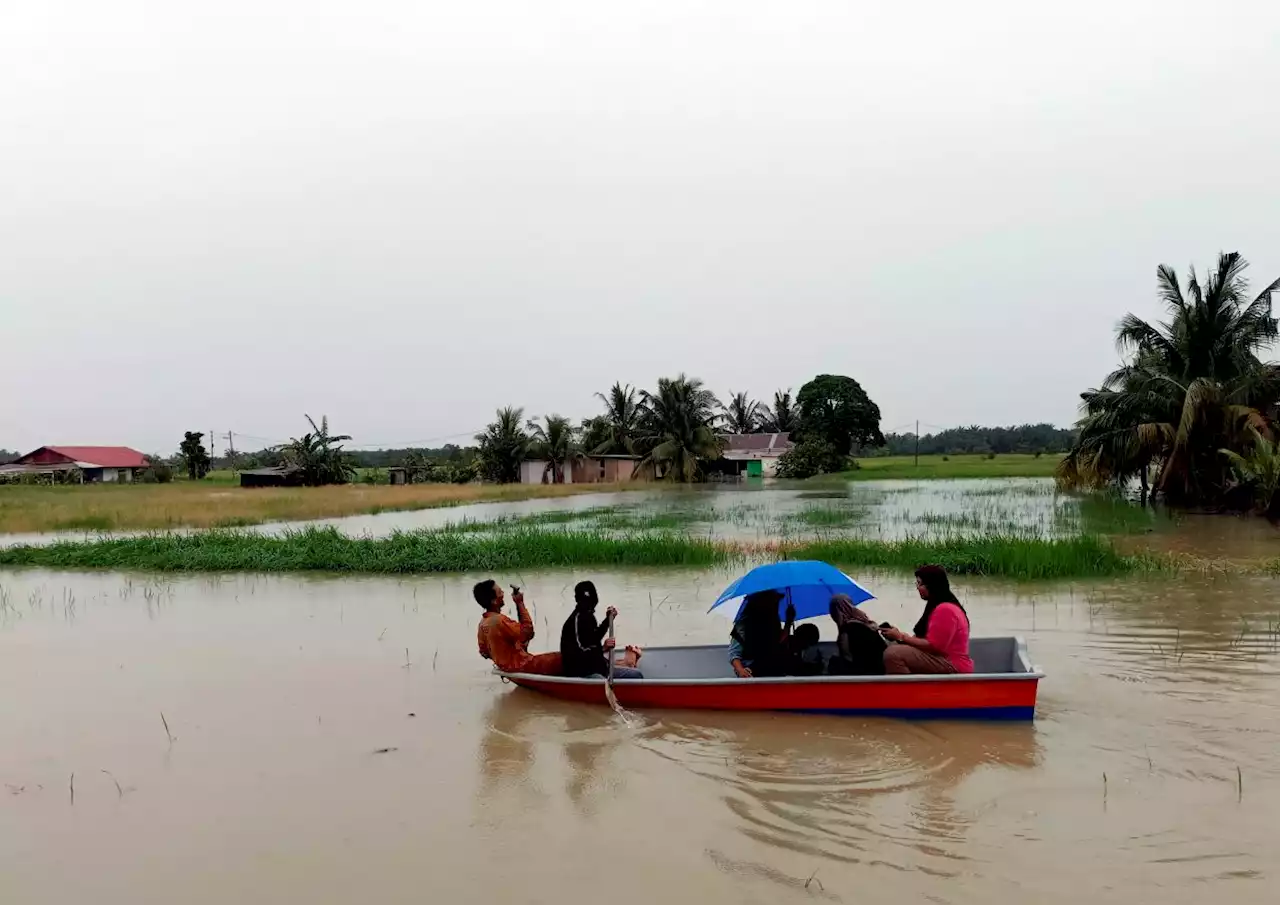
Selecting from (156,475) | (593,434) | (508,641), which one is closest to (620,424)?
(593,434)

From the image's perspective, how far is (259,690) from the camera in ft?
25.1

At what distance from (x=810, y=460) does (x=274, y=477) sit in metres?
27.5

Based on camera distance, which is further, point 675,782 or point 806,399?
point 806,399

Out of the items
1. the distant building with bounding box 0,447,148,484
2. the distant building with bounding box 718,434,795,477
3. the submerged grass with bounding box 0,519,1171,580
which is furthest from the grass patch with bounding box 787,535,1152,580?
the distant building with bounding box 0,447,148,484

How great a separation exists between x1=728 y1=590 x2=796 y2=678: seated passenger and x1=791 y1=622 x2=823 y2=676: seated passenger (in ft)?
0.36

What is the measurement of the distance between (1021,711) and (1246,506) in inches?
755

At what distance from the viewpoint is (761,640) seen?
646 cm

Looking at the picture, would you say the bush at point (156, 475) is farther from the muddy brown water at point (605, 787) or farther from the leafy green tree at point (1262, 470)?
the leafy green tree at point (1262, 470)

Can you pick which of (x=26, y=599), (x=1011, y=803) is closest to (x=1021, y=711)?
(x=1011, y=803)

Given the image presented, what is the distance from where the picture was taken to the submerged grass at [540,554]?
12.4 m

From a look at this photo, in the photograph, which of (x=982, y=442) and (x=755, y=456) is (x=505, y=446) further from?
(x=982, y=442)

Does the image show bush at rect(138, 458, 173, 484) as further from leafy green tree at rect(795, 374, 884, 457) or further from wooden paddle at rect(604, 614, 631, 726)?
wooden paddle at rect(604, 614, 631, 726)

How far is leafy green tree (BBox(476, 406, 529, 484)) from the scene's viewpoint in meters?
47.2

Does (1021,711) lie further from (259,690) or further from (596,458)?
(596,458)
